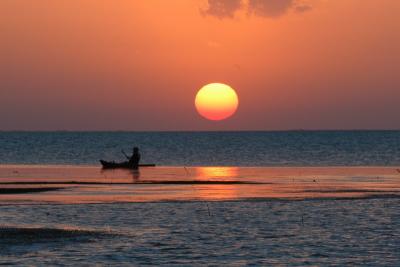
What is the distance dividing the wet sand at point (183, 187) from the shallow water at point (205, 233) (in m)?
3.89

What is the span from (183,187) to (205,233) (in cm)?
2254

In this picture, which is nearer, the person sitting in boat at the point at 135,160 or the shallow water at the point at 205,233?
the shallow water at the point at 205,233

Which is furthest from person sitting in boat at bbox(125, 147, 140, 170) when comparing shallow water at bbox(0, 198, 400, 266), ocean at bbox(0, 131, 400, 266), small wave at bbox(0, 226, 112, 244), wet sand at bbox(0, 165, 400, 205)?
small wave at bbox(0, 226, 112, 244)

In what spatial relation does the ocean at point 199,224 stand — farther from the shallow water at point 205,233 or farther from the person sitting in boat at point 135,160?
the person sitting in boat at point 135,160

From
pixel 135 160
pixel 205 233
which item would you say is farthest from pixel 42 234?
pixel 135 160

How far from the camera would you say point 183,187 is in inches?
2163

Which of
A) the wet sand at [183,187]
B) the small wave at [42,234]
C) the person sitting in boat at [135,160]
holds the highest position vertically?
the person sitting in boat at [135,160]

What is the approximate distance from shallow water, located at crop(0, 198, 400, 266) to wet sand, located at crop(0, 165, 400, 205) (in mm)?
3887

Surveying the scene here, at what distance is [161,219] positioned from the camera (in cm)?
3647

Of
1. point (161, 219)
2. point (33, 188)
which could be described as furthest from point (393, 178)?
point (161, 219)

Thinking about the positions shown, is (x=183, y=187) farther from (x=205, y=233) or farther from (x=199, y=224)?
(x=205, y=233)

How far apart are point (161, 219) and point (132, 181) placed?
25258mm

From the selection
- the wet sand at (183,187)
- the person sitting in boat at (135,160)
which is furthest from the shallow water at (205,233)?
the person sitting in boat at (135,160)

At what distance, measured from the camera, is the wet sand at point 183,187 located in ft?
154
